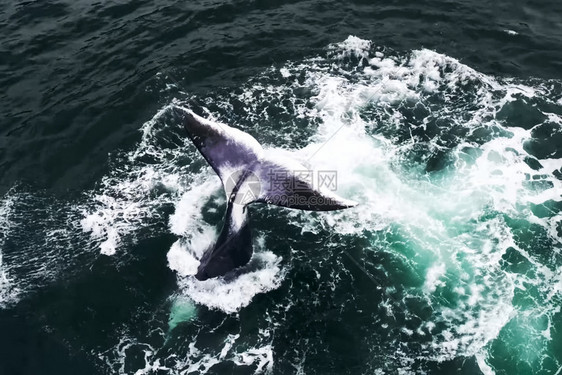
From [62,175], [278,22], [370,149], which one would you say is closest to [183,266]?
[62,175]

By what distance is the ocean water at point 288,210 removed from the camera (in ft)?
60.5

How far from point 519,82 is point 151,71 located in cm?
1967

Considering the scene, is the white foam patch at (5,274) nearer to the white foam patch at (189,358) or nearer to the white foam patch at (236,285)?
the white foam patch at (189,358)

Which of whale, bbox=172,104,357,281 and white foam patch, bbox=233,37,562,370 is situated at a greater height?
whale, bbox=172,104,357,281

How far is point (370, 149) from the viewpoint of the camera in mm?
24016

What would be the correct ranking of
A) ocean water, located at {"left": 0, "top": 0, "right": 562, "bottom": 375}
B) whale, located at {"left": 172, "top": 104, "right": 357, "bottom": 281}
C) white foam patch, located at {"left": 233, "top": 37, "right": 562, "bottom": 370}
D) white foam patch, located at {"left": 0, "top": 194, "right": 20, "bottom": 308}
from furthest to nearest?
white foam patch, located at {"left": 0, "top": 194, "right": 20, "bottom": 308} < white foam patch, located at {"left": 233, "top": 37, "right": 562, "bottom": 370} < ocean water, located at {"left": 0, "top": 0, "right": 562, "bottom": 375} < whale, located at {"left": 172, "top": 104, "right": 357, "bottom": 281}

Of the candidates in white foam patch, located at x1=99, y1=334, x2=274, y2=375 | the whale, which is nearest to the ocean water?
white foam patch, located at x1=99, y1=334, x2=274, y2=375

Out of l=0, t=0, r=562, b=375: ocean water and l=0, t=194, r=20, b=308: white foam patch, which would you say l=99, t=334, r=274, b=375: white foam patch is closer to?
l=0, t=0, r=562, b=375: ocean water

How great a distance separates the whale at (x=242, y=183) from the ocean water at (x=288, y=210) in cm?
228

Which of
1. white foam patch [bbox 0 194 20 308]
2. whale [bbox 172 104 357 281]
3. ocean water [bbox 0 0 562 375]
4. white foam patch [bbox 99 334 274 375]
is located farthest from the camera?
white foam patch [bbox 0 194 20 308]

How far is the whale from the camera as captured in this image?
16031mm

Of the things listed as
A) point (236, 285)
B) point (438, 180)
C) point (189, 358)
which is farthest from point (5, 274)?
point (438, 180)

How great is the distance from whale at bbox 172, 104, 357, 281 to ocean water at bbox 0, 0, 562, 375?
2.28 m

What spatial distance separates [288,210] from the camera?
22.1 m
